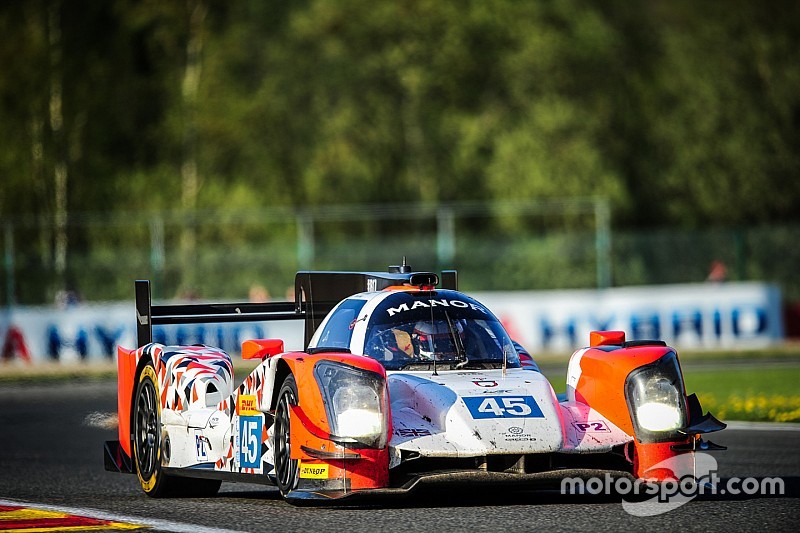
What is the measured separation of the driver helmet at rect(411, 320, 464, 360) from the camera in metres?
8.95

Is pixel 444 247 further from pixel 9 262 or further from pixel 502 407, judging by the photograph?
pixel 502 407

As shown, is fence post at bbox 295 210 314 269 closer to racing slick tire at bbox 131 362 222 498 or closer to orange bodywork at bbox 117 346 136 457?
orange bodywork at bbox 117 346 136 457

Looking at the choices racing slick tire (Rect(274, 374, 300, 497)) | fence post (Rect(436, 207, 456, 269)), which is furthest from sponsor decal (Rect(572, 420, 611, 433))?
fence post (Rect(436, 207, 456, 269))

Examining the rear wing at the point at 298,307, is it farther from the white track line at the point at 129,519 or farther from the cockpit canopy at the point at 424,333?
the white track line at the point at 129,519

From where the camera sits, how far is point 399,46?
50031 millimetres

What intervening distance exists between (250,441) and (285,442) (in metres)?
0.48

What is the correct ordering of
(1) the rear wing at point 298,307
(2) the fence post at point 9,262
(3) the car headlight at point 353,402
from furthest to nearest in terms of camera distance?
(2) the fence post at point 9,262, (1) the rear wing at point 298,307, (3) the car headlight at point 353,402

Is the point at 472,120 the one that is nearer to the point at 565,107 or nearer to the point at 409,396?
the point at 565,107

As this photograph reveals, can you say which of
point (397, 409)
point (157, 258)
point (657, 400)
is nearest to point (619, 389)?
point (657, 400)

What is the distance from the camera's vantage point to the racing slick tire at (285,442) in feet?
26.8

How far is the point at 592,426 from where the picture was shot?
27.9 ft

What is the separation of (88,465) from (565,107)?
36.7 meters

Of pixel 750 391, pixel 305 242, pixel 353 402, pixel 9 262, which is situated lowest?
pixel 750 391

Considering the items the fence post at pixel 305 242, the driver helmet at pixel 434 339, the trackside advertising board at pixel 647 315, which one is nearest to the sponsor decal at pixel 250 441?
the driver helmet at pixel 434 339
